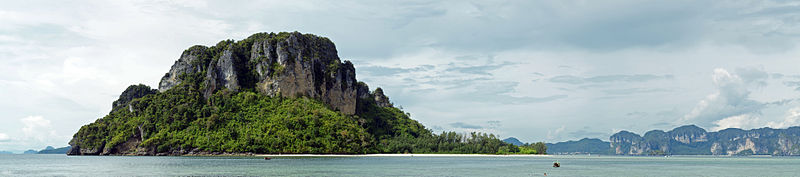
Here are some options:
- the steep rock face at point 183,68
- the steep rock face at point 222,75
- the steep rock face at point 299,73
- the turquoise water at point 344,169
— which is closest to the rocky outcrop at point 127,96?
the steep rock face at point 183,68

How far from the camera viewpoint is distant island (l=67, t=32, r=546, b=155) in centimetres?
15600

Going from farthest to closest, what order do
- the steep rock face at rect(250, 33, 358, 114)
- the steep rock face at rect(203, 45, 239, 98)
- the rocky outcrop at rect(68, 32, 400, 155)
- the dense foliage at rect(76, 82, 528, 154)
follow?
the steep rock face at rect(250, 33, 358, 114), the steep rock face at rect(203, 45, 239, 98), the rocky outcrop at rect(68, 32, 400, 155), the dense foliage at rect(76, 82, 528, 154)

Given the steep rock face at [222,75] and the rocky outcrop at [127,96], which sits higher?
the steep rock face at [222,75]

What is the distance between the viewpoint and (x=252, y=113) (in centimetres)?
16862

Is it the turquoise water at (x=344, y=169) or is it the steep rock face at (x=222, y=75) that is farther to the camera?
the steep rock face at (x=222, y=75)

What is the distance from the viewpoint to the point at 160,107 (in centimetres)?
17050

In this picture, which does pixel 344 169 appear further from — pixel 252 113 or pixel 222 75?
pixel 222 75

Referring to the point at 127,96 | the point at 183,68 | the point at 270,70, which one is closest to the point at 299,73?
the point at 270,70

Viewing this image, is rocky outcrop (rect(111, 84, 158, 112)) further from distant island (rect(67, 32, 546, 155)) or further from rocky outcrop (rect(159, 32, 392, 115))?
rocky outcrop (rect(159, 32, 392, 115))

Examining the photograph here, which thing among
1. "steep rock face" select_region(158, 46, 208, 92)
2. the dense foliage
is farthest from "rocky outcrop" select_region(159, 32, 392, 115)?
the dense foliage

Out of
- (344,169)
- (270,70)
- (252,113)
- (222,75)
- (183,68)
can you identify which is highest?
(183,68)

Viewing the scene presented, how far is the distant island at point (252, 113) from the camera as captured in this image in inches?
6142

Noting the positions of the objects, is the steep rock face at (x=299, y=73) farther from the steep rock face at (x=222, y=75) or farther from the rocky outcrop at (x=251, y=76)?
the steep rock face at (x=222, y=75)

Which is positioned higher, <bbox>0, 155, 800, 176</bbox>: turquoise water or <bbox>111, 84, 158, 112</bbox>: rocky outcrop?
<bbox>111, 84, 158, 112</bbox>: rocky outcrop
